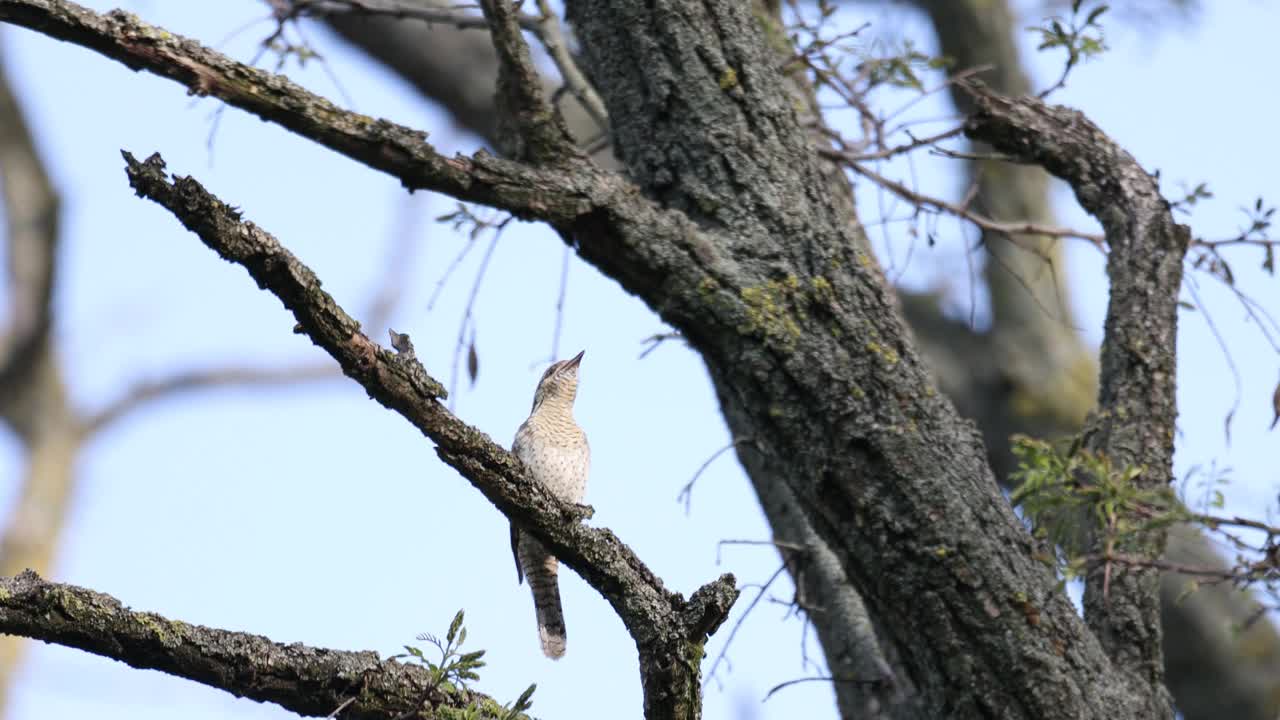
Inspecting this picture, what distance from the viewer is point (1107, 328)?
356 centimetres

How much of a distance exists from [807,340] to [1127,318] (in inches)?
Answer: 40.4

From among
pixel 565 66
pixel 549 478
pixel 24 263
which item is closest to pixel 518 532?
pixel 549 478

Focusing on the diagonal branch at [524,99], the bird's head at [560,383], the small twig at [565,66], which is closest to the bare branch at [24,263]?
the bird's head at [560,383]

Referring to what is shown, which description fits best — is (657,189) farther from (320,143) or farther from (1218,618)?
(1218,618)

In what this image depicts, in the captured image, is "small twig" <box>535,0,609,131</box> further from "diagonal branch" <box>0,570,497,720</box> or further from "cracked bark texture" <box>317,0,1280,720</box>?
"diagonal branch" <box>0,570,497,720</box>

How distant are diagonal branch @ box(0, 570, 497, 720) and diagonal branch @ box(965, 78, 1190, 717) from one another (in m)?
1.65

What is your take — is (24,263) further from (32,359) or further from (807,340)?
(807,340)

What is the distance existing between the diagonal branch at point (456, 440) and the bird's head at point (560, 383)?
118 inches

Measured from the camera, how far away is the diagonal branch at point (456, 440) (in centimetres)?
225

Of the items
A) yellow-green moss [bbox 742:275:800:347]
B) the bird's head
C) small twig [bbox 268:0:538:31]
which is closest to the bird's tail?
the bird's head

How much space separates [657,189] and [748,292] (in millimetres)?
449

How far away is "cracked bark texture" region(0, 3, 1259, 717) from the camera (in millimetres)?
2912

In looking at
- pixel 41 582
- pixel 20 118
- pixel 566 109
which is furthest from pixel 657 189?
pixel 20 118

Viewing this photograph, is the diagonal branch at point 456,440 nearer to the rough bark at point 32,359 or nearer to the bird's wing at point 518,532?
the bird's wing at point 518,532
